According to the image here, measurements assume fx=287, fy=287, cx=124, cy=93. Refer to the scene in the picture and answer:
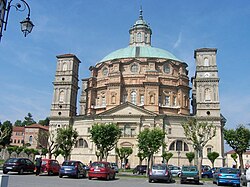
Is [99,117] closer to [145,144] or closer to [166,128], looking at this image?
[166,128]

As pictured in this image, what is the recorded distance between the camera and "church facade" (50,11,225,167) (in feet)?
179

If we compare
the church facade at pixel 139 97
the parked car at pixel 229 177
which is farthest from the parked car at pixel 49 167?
the church facade at pixel 139 97

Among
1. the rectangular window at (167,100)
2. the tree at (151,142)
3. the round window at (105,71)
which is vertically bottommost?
the tree at (151,142)

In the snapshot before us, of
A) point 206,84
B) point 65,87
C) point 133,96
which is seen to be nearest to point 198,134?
point 206,84

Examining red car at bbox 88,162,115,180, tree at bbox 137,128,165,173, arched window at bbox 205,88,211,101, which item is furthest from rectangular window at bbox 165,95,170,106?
red car at bbox 88,162,115,180

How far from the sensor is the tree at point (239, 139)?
39344mm

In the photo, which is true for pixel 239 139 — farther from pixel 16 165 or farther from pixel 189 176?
pixel 16 165

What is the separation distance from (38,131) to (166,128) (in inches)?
1923

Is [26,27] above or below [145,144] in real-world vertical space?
above

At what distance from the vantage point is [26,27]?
11641 millimetres

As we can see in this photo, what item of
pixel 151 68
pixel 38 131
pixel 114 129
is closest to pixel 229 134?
pixel 114 129

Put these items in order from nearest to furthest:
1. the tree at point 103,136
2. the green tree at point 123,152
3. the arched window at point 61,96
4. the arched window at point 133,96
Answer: the tree at point 103,136 < the green tree at point 123,152 < the arched window at point 133,96 < the arched window at point 61,96

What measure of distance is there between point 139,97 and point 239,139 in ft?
81.1

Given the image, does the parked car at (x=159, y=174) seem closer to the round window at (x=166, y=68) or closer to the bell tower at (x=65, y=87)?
the round window at (x=166, y=68)
